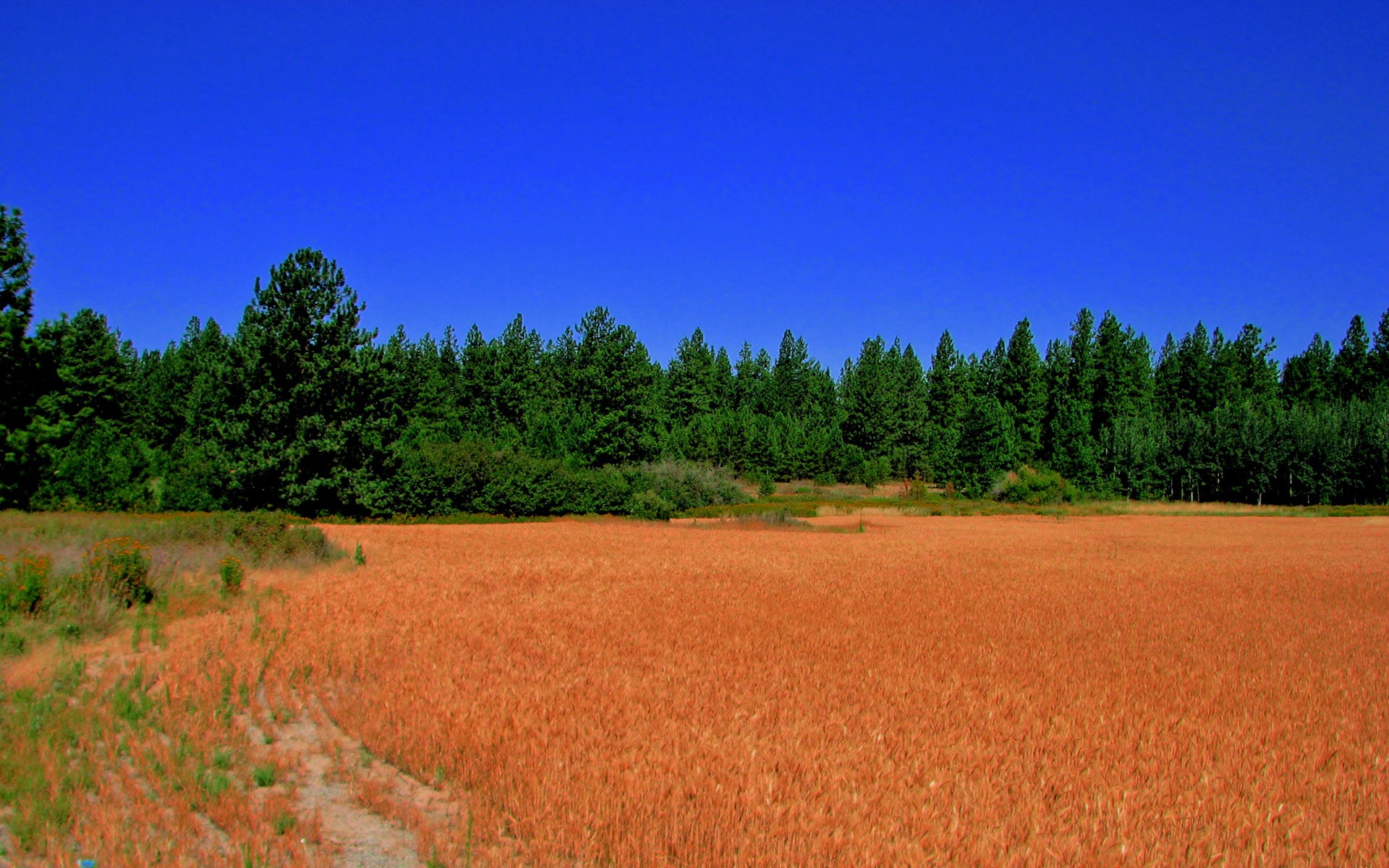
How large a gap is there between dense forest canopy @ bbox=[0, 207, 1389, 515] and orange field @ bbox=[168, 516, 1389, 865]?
24376 mm

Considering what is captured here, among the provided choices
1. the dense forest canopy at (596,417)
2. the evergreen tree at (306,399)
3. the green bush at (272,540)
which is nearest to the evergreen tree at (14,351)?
the dense forest canopy at (596,417)

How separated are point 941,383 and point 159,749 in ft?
320

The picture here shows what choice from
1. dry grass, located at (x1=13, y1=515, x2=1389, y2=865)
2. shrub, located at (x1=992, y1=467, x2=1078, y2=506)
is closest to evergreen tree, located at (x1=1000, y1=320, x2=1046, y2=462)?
shrub, located at (x1=992, y1=467, x2=1078, y2=506)

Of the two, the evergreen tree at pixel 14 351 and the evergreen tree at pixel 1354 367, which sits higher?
the evergreen tree at pixel 1354 367

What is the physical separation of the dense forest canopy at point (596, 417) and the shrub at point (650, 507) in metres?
0.42

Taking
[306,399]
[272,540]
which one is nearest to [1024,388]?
[306,399]

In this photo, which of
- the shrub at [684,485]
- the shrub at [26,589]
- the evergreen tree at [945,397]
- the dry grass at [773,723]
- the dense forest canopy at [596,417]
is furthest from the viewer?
the evergreen tree at [945,397]

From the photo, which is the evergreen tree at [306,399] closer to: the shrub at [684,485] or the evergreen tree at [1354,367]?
the shrub at [684,485]

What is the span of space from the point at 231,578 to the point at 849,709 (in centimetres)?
1139

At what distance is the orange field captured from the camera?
5.25m

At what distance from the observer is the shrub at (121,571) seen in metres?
12.3

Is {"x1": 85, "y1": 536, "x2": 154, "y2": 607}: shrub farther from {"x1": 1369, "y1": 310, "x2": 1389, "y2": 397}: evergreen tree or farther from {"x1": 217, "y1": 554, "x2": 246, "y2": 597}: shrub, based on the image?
{"x1": 1369, "y1": 310, "x2": 1389, "y2": 397}: evergreen tree

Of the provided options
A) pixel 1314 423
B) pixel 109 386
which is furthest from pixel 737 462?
pixel 109 386

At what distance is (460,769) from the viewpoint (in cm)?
629
